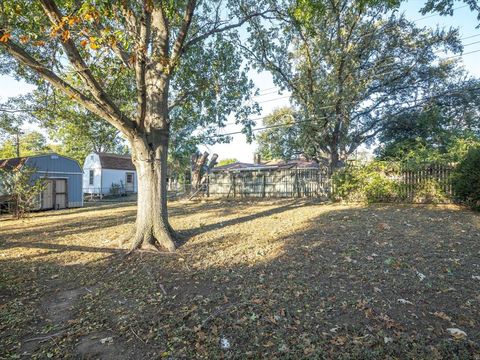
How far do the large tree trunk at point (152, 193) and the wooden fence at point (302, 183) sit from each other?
9.23 meters

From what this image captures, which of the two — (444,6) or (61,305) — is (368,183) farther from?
(61,305)

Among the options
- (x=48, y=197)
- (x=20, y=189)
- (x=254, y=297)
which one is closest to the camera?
(x=254, y=297)

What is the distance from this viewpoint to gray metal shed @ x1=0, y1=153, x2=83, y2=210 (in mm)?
14858

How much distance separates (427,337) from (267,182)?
→ 1718cm

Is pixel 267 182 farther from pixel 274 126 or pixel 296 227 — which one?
pixel 296 227

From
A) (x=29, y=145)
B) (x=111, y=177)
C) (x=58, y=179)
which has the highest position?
(x=29, y=145)

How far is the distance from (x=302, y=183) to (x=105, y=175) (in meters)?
18.7

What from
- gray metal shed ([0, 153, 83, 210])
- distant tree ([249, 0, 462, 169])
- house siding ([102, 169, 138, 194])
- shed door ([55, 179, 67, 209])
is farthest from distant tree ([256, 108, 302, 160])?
house siding ([102, 169, 138, 194])

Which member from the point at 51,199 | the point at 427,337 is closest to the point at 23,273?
the point at 427,337

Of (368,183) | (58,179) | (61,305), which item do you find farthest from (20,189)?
(368,183)

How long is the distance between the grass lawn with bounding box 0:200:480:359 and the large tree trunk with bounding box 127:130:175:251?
51cm

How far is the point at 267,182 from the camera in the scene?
772 inches

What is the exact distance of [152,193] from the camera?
597 centimetres

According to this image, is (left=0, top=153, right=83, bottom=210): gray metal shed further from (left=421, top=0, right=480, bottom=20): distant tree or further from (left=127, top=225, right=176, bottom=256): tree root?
(left=421, top=0, right=480, bottom=20): distant tree
